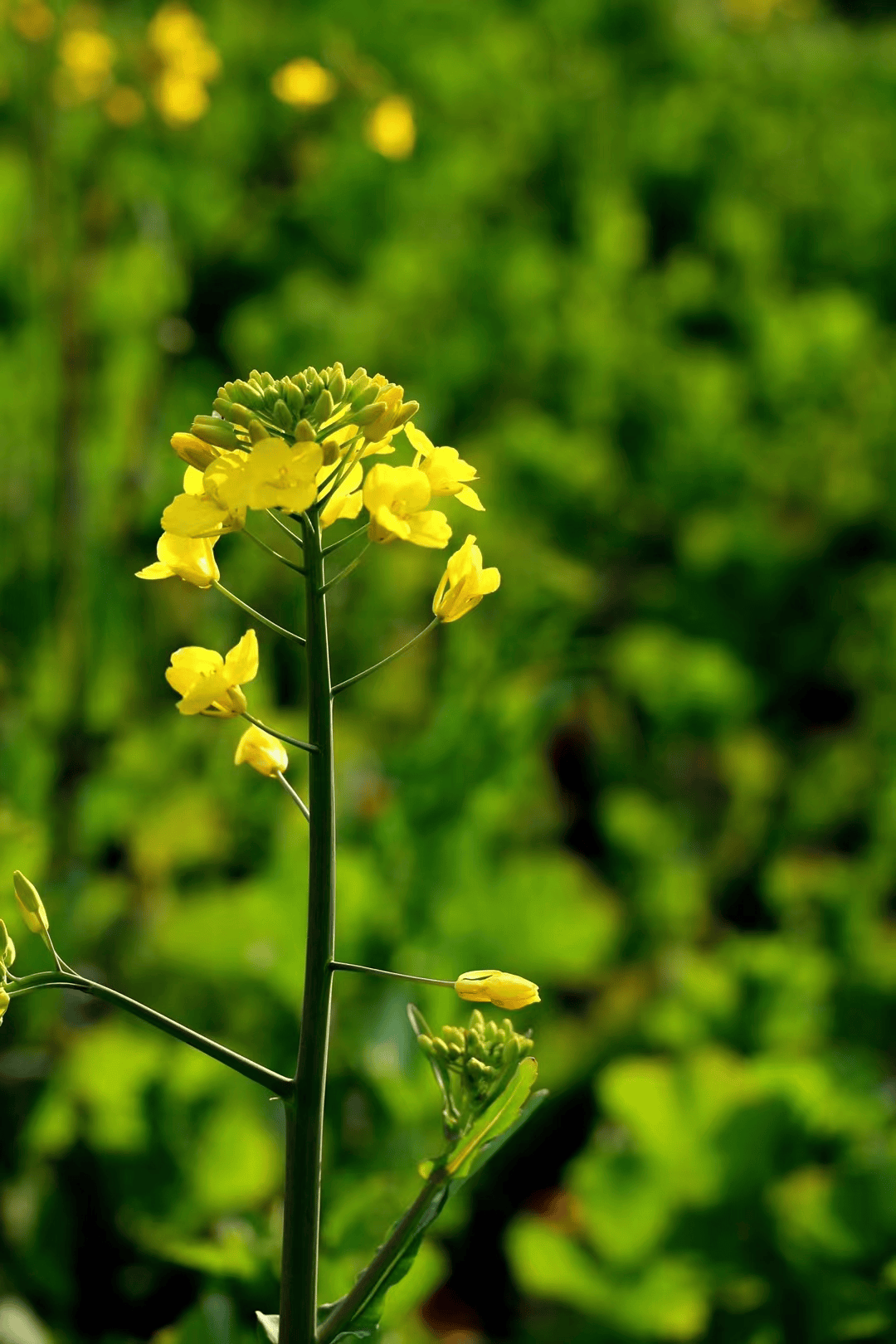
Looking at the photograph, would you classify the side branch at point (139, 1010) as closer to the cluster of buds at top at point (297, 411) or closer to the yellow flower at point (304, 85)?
the cluster of buds at top at point (297, 411)

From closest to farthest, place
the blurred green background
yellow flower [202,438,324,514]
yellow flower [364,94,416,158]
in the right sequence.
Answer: yellow flower [202,438,324,514], the blurred green background, yellow flower [364,94,416,158]

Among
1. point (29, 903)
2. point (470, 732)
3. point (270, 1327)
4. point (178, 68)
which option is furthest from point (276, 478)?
point (178, 68)

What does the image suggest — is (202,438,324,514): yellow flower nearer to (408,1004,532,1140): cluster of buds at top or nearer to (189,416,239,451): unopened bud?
(189,416,239,451): unopened bud

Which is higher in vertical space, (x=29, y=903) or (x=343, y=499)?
(x=343, y=499)

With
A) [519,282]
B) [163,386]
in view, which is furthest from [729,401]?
[163,386]

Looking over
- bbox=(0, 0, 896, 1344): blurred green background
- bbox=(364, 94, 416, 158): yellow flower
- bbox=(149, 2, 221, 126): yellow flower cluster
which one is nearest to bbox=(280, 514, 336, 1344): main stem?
bbox=(0, 0, 896, 1344): blurred green background

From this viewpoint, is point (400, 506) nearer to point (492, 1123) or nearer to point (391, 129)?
point (492, 1123)
